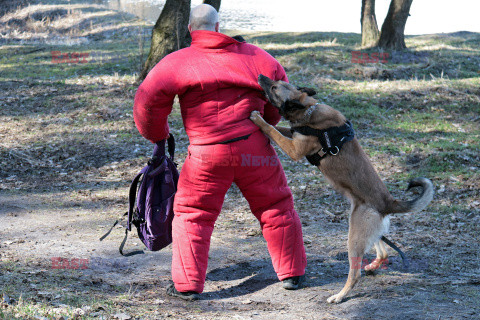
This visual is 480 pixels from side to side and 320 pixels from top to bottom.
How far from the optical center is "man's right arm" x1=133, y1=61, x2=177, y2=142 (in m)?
3.98

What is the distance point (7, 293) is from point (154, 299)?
1099 millimetres

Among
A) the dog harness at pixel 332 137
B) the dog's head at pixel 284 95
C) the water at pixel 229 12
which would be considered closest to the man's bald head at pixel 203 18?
the dog's head at pixel 284 95

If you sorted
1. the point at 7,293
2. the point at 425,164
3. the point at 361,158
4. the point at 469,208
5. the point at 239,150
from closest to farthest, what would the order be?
the point at 7,293
the point at 239,150
the point at 361,158
the point at 469,208
the point at 425,164

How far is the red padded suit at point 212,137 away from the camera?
4004 mm

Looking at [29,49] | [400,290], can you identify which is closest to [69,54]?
[29,49]

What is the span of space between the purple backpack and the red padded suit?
0.95 ft

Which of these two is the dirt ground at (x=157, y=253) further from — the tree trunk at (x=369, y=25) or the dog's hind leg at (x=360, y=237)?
the tree trunk at (x=369, y=25)

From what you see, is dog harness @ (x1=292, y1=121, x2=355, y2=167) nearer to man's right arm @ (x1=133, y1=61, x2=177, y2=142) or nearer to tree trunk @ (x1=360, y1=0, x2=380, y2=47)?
man's right arm @ (x1=133, y1=61, x2=177, y2=142)

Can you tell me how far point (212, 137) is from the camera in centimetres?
405

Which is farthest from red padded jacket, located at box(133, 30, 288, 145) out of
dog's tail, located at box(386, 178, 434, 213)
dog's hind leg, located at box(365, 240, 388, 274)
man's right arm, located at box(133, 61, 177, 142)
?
dog's hind leg, located at box(365, 240, 388, 274)

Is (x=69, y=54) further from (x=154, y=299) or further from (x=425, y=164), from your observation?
(x=154, y=299)

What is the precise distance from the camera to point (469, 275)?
4695 mm

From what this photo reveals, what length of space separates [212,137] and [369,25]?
1263cm

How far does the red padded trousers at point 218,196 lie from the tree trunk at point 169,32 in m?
7.64
